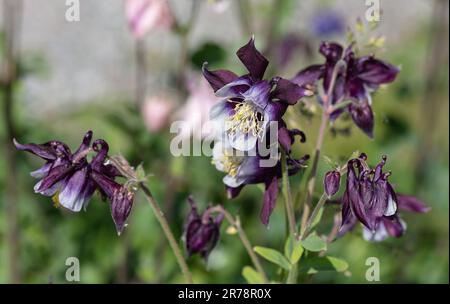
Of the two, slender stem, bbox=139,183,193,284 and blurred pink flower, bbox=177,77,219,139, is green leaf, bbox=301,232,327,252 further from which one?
blurred pink flower, bbox=177,77,219,139

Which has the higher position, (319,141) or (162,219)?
(319,141)

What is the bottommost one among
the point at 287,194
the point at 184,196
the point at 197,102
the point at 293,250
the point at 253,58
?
the point at 184,196

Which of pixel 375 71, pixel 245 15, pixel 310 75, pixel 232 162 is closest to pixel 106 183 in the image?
pixel 232 162

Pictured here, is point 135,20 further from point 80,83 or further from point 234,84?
point 80,83

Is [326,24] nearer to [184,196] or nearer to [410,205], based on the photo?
[184,196]

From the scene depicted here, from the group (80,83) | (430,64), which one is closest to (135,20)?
(430,64)

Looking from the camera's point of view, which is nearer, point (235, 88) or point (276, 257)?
point (235, 88)

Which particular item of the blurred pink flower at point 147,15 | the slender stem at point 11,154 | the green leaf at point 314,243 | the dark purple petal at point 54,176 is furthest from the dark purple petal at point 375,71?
the slender stem at point 11,154

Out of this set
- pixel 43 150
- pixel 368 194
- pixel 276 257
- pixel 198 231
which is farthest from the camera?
pixel 198 231
